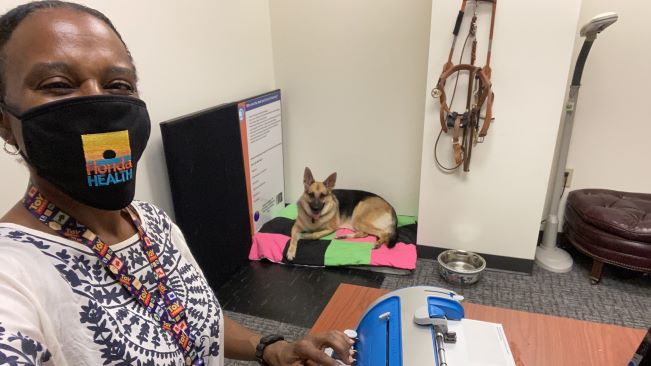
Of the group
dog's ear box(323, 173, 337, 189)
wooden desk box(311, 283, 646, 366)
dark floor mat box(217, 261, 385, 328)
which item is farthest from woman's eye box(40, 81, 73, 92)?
dog's ear box(323, 173, 337, 189)

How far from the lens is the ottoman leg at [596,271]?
250cm

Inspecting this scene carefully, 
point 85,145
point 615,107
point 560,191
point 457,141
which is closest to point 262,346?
point 85,145

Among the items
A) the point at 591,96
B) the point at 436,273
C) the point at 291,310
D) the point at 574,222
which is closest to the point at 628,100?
the point at 591,96

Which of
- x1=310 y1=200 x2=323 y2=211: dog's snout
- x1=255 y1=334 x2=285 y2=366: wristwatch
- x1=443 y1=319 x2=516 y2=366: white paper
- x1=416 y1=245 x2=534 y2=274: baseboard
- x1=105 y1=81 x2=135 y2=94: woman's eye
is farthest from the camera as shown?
x1=310 y1=200 x2=323 y2=211: dog's snout

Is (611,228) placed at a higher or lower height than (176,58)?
lower

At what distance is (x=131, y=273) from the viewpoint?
2.31 feet

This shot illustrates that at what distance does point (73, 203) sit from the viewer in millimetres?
657

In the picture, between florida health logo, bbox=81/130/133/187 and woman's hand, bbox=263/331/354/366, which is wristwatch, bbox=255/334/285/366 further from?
florida health logo, bbox=81/130/133/187

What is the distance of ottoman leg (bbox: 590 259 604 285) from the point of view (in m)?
2.50

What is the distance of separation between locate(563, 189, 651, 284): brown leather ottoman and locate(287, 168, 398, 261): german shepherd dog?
124 cm

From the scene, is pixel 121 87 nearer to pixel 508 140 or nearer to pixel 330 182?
pixel 508 140

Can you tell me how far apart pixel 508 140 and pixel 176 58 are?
6.73ft

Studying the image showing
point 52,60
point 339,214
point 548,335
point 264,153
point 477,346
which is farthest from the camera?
point 339,214

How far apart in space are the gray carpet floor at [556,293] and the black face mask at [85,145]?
161cm
